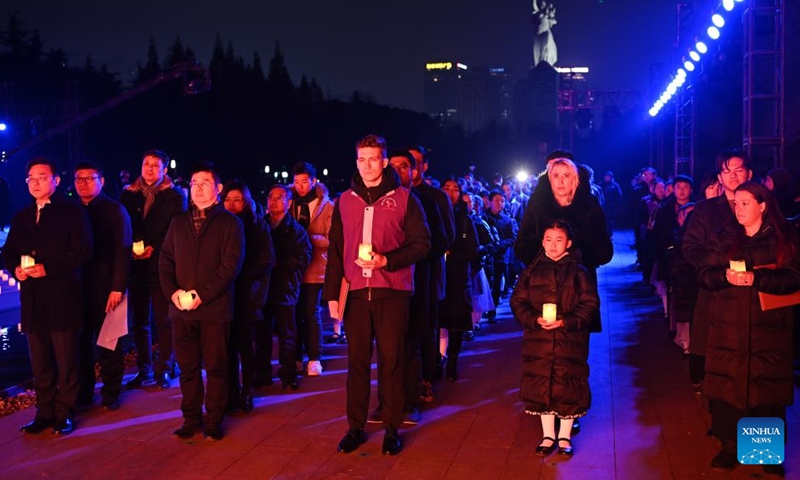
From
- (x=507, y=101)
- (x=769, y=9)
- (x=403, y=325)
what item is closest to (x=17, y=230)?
(x=403, y=325)

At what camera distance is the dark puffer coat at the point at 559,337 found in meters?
5.74

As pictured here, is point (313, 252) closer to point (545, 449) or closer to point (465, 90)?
point (545, 449)

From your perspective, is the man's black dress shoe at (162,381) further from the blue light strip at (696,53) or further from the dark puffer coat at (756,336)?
the blue light strip at (696,53)

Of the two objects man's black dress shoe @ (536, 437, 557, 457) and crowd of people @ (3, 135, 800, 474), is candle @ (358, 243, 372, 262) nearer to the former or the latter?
crowd of people @ (3, 135, 800, 474)

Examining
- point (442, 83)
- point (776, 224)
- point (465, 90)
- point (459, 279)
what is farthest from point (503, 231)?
point (442, 83)

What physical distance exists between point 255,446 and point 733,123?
883 inches

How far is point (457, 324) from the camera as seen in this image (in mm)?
7867

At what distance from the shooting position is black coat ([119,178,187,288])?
25.2ft

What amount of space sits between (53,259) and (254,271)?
5.03 feet

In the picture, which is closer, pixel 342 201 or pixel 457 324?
pixel 342 201

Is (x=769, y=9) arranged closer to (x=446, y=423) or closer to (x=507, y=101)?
(x=446, y=423)

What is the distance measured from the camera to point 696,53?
1838 centimetres

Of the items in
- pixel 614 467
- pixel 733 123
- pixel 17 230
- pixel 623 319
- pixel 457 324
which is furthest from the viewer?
pixel 733 123

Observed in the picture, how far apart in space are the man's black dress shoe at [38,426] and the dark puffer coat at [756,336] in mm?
4796
